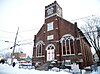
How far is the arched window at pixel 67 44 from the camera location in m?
12.2

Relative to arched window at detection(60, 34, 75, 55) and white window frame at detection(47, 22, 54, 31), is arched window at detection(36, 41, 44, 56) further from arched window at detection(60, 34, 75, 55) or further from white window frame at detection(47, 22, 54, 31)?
arched window at detection(60, 34, 75, 55)

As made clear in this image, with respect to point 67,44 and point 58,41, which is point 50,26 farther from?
point 67,44

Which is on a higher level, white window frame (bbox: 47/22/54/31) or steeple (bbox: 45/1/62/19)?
steeple (bbox: 45/1/62/19)

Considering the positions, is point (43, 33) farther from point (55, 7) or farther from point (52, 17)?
point (55, 7)

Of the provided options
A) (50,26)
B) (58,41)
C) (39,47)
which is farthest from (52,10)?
(39,47)

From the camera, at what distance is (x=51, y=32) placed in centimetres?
1423

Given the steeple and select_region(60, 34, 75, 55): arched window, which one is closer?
select_region(60, 34, 75, 55): arched window

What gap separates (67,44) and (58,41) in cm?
115

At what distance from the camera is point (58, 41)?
13.1 m

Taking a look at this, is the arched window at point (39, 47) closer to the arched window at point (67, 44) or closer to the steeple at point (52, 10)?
the arched window at point (67, 44)

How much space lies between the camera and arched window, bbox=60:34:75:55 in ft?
40.2

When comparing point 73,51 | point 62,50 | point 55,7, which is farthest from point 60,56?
point 55,7

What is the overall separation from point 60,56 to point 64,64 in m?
1.06

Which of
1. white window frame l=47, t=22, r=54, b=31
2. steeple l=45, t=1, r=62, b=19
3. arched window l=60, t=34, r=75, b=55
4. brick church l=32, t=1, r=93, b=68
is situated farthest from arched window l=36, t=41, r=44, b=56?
steeple l=45, t=1, r=62, b=19
